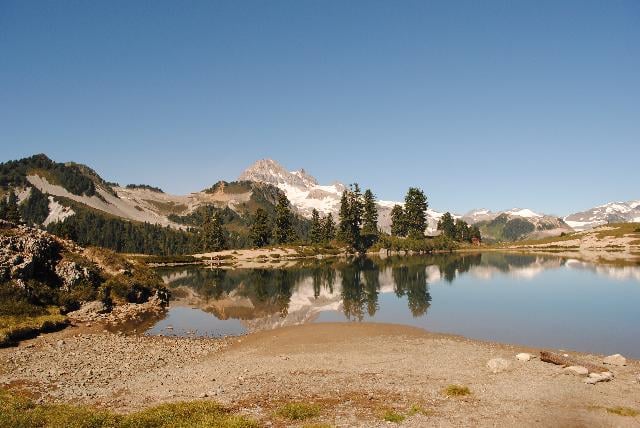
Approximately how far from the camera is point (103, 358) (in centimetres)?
3456

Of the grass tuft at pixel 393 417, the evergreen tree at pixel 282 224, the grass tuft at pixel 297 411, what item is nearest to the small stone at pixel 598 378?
the grass tuft at pixel 393 417

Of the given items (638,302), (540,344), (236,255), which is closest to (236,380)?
(540,344)

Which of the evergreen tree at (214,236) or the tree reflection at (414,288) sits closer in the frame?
the tree reflection at (414,288)

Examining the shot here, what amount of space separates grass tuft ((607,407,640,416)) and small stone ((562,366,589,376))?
19.3ft

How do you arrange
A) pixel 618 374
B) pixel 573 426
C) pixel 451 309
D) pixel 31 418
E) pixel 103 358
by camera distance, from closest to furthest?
pixel 31 418, pixel 573 426, pixel 618 374, pixel 103 358, pixel 451 309

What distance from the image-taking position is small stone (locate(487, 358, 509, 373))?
93.0ft

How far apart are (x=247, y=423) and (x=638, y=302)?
202ft

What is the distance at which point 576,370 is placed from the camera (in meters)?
27.2

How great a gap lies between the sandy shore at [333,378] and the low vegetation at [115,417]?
2.17 m

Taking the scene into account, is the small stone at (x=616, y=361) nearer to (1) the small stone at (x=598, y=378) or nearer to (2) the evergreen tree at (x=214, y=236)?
(1) the small stone at (x=598, y=378)

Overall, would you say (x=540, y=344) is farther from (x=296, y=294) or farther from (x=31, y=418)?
(x=296, y=294)

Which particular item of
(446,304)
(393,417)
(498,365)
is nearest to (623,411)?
(498,365)

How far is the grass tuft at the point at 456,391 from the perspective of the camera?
24.0 m

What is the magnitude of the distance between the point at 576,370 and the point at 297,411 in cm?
1821
